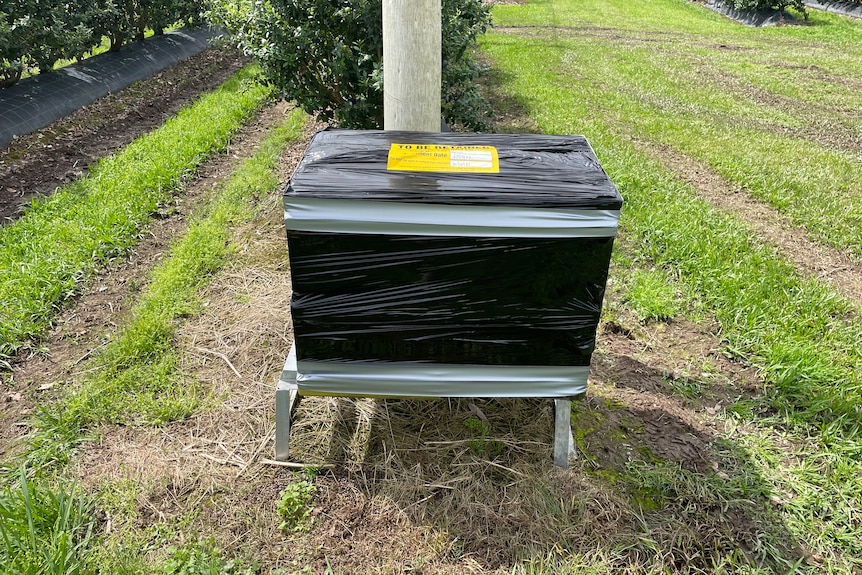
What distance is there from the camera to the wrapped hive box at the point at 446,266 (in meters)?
1.76

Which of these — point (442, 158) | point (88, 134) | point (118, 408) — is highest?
point (442, 158)

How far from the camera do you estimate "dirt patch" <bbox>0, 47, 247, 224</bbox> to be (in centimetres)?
488

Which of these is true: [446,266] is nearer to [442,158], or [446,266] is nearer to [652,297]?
[442,158]

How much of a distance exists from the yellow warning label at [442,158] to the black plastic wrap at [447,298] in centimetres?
28

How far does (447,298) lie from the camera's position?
1891 mm

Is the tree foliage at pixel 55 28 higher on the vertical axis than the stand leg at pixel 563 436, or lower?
higher

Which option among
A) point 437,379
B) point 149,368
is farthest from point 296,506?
point 149,368

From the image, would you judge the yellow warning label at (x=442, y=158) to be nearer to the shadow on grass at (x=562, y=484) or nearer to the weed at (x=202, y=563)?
the shadow on grass at (x=562, y=484)

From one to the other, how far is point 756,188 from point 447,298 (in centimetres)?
412

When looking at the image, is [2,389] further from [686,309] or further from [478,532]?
[686,309]

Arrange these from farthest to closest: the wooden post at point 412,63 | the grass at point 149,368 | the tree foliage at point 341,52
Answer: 1. the tree foliage at point 341,52
2. the grass at point 149,368
3. the wooden post at point 412,63

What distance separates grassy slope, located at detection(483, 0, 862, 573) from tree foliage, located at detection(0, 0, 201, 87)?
5.91 metres

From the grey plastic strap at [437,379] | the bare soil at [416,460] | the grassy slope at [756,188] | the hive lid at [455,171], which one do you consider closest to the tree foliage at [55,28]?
the bare soil at [416,460]

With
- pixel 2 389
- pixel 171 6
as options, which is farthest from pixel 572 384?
pixel 171 6
